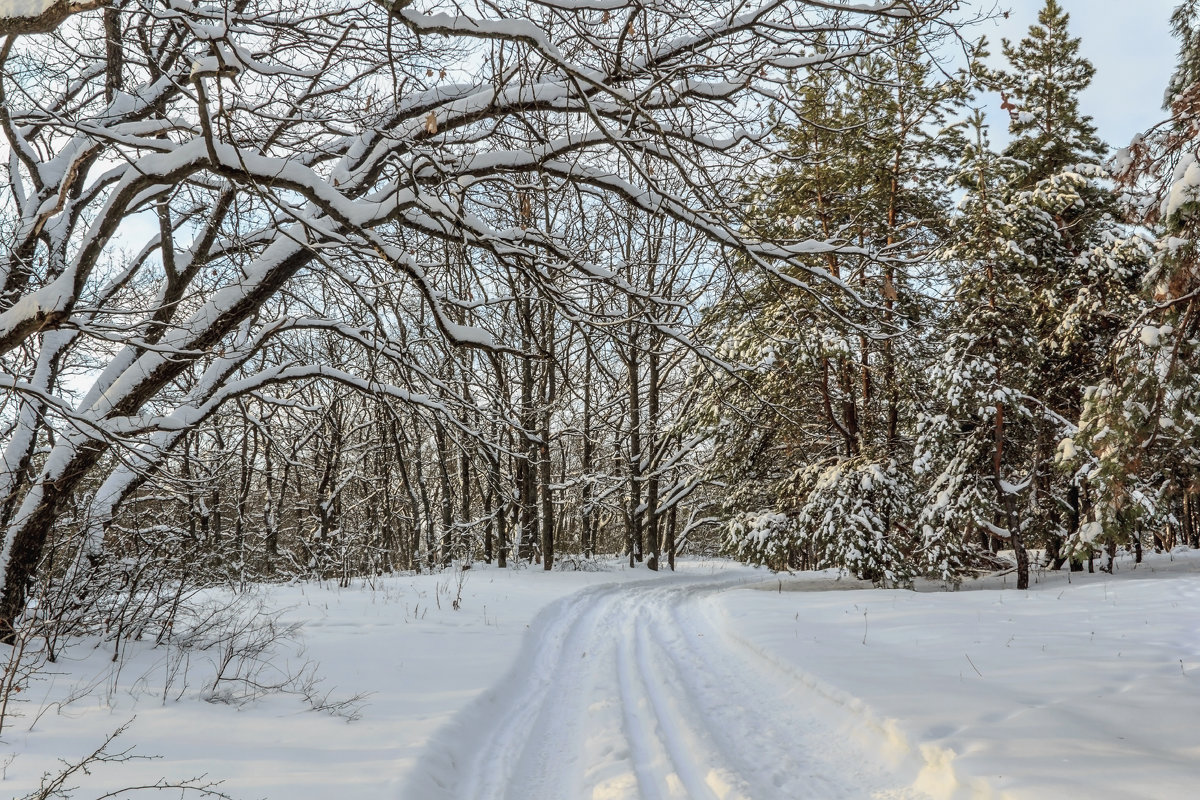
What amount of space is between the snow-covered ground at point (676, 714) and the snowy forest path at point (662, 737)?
0.02 meters

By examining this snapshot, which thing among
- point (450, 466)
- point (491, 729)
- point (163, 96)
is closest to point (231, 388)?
point (163, 96)

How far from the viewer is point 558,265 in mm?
4301

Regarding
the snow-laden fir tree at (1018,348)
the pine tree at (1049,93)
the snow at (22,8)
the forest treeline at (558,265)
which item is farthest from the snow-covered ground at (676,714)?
the pine tree at (1049,93)

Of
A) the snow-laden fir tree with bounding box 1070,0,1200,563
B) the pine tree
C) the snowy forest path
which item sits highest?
the pine tree

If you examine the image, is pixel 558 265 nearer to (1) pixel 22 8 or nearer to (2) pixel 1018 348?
(1) pixel 22 8

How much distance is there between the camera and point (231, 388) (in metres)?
6.61

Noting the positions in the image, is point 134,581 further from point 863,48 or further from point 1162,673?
point 1162,673

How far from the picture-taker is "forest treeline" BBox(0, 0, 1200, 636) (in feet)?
12.3

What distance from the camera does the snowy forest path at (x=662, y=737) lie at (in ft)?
11.7

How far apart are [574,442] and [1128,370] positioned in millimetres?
23305

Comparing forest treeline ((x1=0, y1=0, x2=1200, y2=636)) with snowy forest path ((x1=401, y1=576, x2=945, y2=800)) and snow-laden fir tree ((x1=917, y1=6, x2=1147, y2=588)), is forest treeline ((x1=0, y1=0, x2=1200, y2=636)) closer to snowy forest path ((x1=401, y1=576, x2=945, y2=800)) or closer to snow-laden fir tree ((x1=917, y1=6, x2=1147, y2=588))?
snow-laden fir tree ((x1=917, y1=6, x2=1147, y2=588))

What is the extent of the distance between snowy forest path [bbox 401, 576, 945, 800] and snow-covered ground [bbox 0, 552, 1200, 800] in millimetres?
18

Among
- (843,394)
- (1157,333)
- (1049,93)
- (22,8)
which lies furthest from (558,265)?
(1049,93)

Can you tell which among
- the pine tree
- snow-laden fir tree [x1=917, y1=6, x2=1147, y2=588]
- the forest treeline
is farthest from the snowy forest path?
the pine tree
